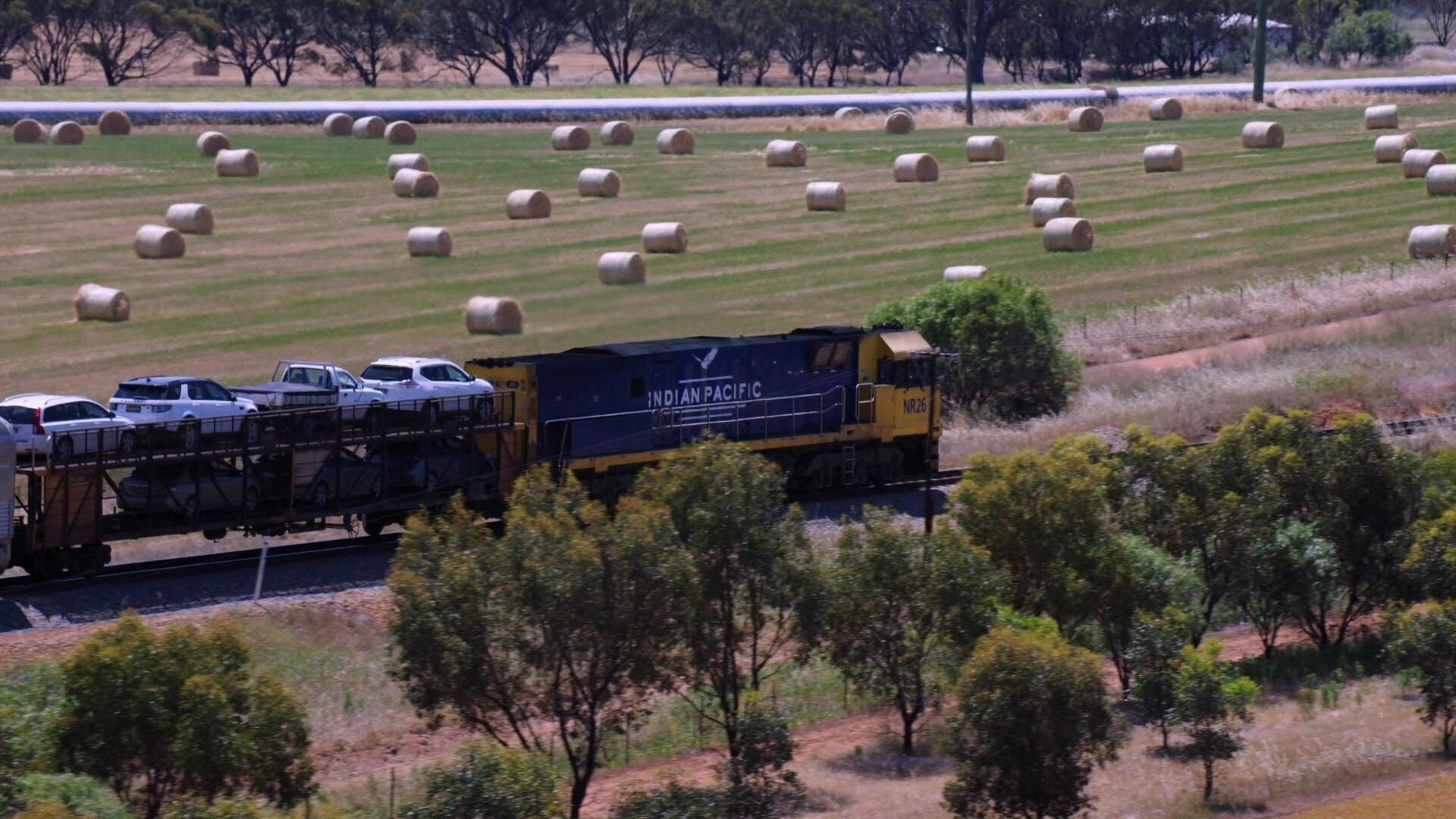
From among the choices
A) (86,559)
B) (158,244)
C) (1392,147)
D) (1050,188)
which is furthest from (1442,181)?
(86,559)

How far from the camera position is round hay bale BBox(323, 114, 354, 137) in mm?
88938

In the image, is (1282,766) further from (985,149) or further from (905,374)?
(985,149)

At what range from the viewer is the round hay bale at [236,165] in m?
73.2

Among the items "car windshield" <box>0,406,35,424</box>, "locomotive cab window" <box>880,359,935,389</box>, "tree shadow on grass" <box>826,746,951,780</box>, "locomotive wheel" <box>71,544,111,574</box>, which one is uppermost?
"car windshield" <box>0,406,35,424</box>

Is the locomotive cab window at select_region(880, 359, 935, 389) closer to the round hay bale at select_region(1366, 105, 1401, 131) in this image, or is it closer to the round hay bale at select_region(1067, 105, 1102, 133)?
the round hay bale at select_region(1067, 105, 1102, 133)

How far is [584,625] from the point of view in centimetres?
2170

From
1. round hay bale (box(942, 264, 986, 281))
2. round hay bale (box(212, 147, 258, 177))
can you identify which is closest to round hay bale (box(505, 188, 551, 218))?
round hay bale (box(212, 147, 258, 177))

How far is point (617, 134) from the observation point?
85.5 m

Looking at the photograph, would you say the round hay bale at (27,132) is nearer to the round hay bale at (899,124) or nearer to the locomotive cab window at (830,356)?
the round hay bale at (899,124)

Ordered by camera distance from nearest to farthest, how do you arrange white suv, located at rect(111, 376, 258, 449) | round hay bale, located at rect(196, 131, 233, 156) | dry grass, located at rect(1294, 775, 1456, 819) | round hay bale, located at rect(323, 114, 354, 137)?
dry grass, located at rect(1294, 775, 1456, 819) < white suv, located at rect(111, 376, 258, 449) < round hay bale, located at rect(196, 131, 233, 156) < round hay bale, located at rect(323, 114, 354, 137)

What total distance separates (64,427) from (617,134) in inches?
2199

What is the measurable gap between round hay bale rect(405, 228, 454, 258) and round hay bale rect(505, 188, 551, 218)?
6285 mm

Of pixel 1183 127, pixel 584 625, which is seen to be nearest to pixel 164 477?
pixel 584 625

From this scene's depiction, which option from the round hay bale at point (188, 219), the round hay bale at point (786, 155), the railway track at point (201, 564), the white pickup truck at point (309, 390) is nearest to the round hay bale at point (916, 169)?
the round hay bale at point (786, 155)
